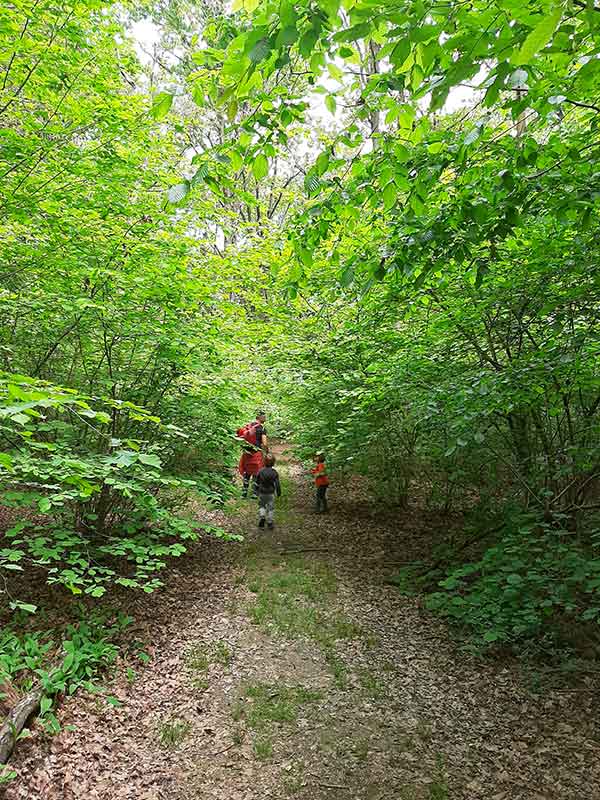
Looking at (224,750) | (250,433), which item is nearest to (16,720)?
(224,750)

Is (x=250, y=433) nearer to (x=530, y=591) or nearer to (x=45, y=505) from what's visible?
(x=530, y=591)

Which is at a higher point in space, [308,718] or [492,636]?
[492,636]

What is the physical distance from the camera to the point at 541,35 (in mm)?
1119

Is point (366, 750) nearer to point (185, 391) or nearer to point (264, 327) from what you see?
point (185, 391)

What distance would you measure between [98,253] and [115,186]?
31.5 inches

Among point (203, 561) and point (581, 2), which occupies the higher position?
point (581, 2)

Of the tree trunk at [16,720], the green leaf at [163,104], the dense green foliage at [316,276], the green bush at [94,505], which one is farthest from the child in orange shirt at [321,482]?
the green leaf at [163,104]

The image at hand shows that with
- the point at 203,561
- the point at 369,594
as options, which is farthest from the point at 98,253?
the point at 369,594

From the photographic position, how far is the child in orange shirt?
1018 centimetres

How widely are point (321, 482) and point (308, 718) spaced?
628cm

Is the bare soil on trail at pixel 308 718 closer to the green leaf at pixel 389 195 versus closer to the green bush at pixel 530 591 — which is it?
the green bush at pixel 530 591

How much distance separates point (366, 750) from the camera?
383cm

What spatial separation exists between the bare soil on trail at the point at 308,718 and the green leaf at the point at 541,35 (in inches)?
175

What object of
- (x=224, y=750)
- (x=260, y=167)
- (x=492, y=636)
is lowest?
(x=224, y=750)
